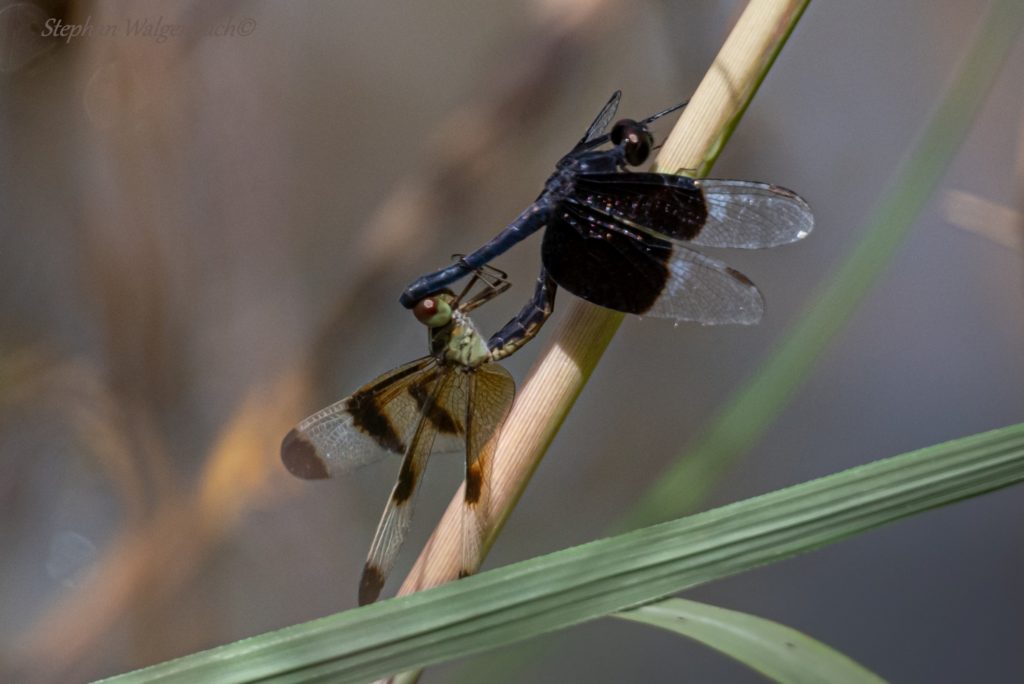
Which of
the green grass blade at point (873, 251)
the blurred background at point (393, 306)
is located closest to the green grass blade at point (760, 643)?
the green grass blade at point (873, 251)

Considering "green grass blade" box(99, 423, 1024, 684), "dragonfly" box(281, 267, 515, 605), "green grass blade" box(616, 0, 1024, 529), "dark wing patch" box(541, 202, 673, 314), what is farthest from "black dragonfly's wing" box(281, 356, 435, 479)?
"green grass blade" box(99, 423, 1024, 684)

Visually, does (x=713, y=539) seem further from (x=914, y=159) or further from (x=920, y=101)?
(x=920, y=101)

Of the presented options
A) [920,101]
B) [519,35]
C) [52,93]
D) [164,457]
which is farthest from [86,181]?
[920,101]

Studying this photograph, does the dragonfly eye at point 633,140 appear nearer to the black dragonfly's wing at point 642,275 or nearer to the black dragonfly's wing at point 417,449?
the black dragonfly's wing at point 642,275

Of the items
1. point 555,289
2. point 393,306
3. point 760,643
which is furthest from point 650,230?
point 393,306

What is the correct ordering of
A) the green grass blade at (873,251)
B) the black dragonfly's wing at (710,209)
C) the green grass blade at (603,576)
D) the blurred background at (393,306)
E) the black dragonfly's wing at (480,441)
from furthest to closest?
the blurred background at (393,306) → the green grass blade at (873,251) → the black dragonfly's wing at (710,209) → the black dragonfly's wing at (480,441) → the green grass blade at (603,576)

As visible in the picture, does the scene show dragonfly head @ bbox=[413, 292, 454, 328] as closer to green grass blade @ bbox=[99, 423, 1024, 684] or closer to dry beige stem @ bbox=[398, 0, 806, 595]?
dry beige stem @ bbox=[398, 0, 806, 595]
